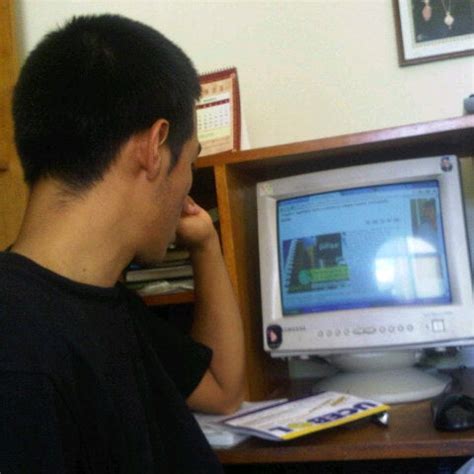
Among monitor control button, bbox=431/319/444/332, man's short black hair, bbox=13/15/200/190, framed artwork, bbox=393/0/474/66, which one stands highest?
framed artwork, bbox=393/0/474/66

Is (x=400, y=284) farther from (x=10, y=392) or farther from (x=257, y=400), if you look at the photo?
(x=10, y=392)

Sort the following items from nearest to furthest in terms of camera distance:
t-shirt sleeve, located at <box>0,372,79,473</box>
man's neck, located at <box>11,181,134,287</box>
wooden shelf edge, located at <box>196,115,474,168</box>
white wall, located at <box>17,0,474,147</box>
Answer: t-shirt sleeve, located at <box>0,372,79,473</box>, man's neck, located at <box>11,181,134,287</box>, wooden shelf edge, located at <box>196,115,474,168</box>, white wall, located at <box>17,0,474,147</box>

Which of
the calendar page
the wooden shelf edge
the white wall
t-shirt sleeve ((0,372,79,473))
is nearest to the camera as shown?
t-shirt sleeve ((0,372,79,473))

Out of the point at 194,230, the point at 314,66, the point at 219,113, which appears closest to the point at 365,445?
the point at 194,230

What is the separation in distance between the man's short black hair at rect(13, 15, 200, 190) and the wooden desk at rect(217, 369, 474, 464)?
0.47 metres

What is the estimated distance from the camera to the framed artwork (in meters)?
1.62

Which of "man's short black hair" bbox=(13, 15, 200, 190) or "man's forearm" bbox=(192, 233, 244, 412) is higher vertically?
"man's short black hair" bbox=(13, 15, 200, 190)

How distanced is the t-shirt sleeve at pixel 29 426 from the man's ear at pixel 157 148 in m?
0.36

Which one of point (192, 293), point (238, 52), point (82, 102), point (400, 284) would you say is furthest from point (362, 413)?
point (238, 52)

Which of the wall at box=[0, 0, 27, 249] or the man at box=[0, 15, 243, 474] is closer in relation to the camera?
the man at box=[0, 15, 243, 474]

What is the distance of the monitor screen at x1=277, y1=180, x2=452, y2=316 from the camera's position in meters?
1.33

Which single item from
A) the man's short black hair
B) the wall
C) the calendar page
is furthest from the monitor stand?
the wall

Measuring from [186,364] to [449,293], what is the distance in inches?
19.9

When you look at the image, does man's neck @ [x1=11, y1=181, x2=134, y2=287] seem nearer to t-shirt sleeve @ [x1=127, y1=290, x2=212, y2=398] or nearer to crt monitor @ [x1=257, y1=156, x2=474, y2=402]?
t-shirt sleeve @ [x1=127, y1=290, x2=212, y2=398]
